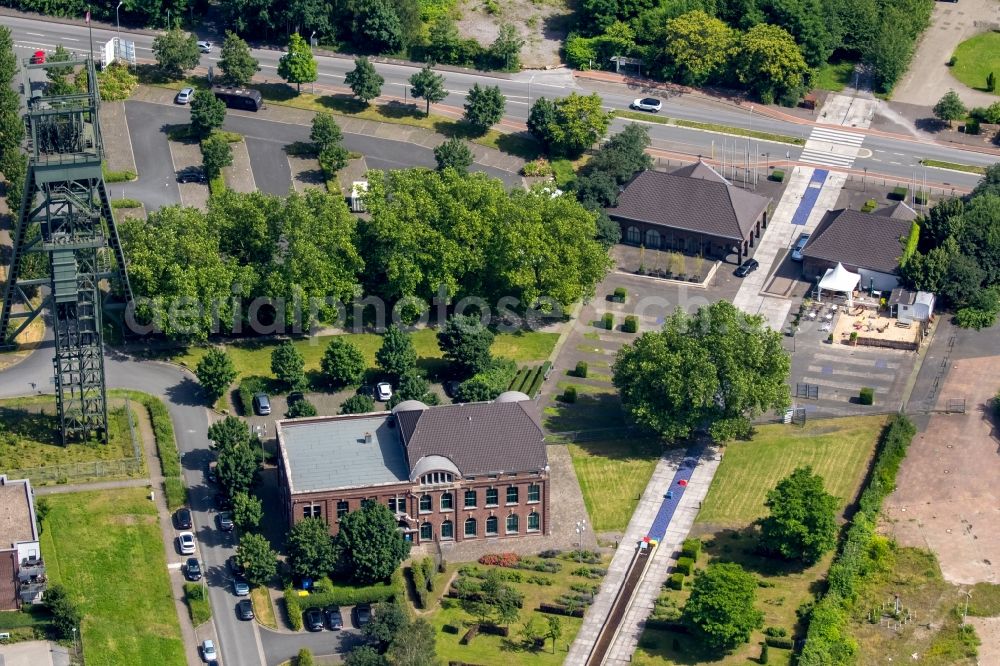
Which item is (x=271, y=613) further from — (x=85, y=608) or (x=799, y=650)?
(x=799, y=650)

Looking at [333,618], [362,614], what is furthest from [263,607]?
[362,614]

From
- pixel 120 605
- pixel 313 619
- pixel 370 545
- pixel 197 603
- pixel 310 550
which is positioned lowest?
pixel 313 619

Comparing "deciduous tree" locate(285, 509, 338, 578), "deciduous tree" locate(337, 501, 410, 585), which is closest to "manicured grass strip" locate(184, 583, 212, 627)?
"deciduous tree" locate(285, 509, 338, 578)

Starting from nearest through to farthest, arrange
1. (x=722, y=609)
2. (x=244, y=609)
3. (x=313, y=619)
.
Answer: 1. (x=722, y=609)
2. (x=313, y=619)
3. (x=244, y=609)

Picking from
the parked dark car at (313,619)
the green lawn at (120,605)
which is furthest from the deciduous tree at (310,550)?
the green lawn at (120,605)

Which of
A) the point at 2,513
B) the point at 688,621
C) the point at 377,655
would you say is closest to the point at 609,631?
the point at 688,621

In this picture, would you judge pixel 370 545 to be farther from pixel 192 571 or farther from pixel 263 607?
pixel 192 571

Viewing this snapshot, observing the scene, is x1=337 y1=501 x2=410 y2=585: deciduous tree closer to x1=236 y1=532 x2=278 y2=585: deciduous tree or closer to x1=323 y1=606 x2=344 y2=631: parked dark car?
x1=323 y1=606 x2=344 y2=631: parked dark car
